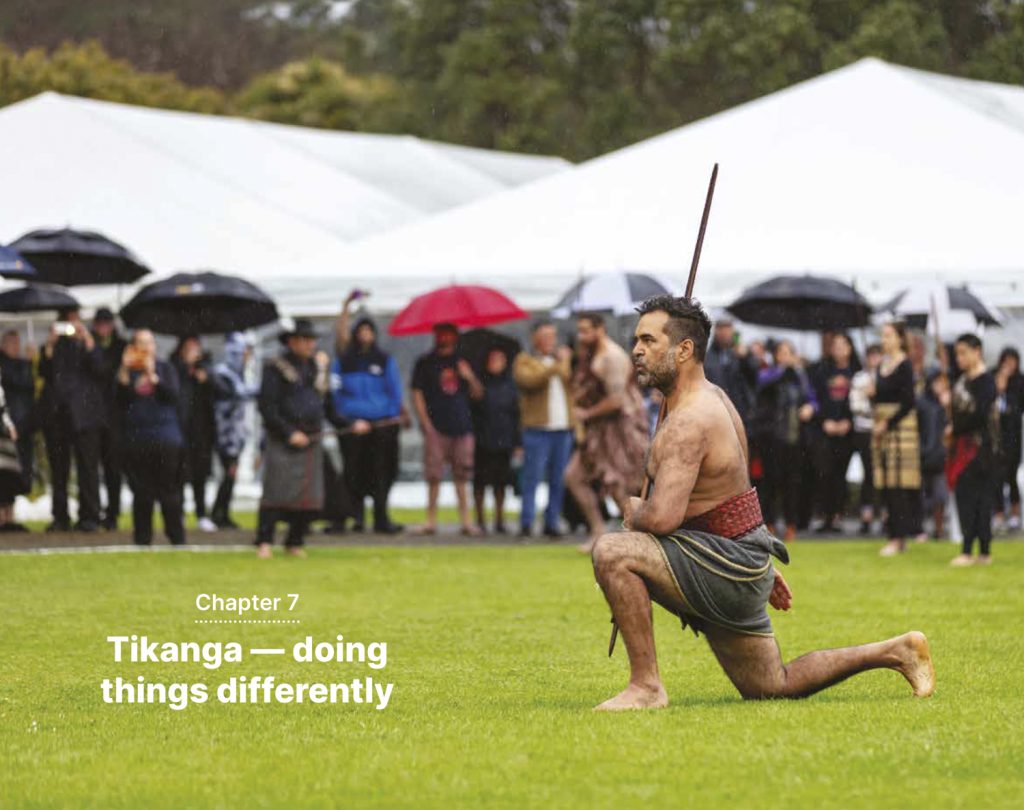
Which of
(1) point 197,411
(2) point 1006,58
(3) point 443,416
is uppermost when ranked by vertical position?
(2) point 1006,58

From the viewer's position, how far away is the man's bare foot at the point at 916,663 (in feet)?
27.5

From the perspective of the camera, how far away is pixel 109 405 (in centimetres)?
2028

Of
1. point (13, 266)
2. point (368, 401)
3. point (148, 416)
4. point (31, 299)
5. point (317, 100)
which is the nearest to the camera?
point (148, 416)

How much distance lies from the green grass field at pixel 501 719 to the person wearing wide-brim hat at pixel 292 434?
2609mm

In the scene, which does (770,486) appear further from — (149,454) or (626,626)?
(626,626)

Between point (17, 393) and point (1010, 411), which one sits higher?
point (17, 393)

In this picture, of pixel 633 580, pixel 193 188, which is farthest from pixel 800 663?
pixel 193 188

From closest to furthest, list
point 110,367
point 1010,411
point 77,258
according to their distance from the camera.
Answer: point 1010,411 → point 110,367 → point 77,258

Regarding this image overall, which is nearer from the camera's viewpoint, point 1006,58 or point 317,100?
point 1006,58

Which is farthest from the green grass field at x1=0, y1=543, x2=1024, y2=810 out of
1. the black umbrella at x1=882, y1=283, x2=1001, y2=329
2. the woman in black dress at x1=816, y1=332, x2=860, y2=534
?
the black umbrella at x1=882, y1=283, x2=1001, y2=329

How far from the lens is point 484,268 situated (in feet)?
81.7

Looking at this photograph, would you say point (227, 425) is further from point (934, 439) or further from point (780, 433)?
point (934, 439)

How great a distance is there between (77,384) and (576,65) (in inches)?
1643

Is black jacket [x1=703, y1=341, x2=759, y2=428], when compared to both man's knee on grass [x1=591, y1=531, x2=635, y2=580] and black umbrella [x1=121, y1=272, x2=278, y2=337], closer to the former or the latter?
black umbrella [x1=121, y1=272, x2=278, y2=337]
